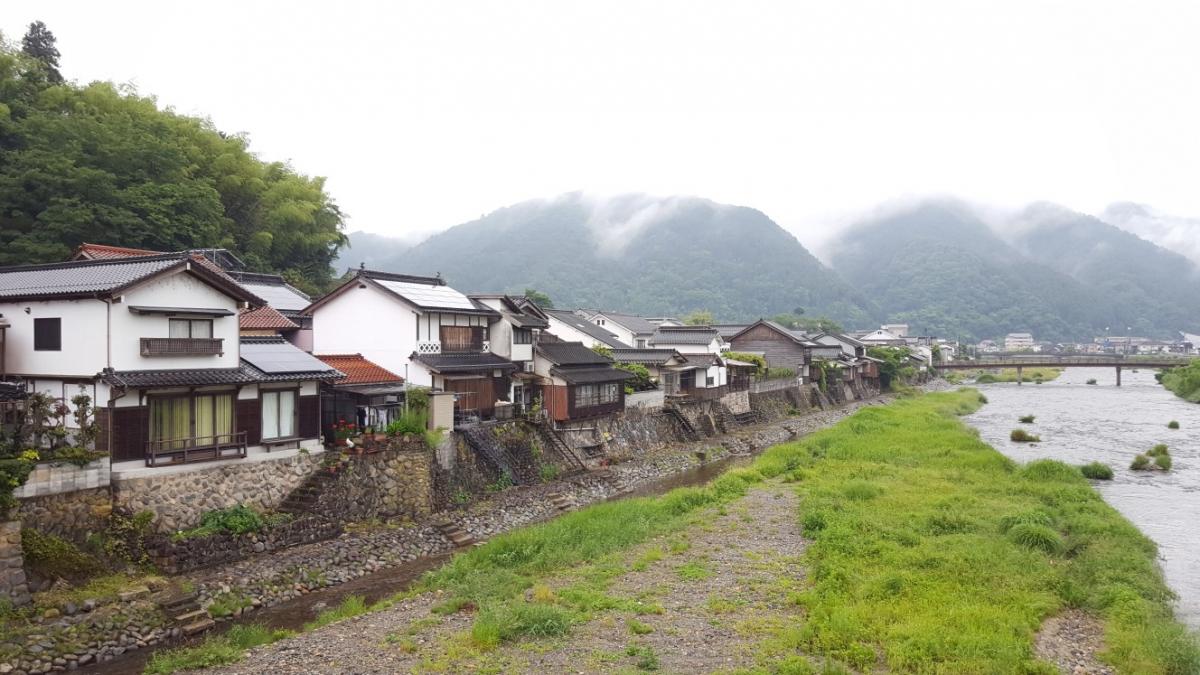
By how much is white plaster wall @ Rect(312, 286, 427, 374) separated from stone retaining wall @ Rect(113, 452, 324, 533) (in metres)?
6.75

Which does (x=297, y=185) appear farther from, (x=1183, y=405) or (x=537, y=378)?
(x=1183, y=405)

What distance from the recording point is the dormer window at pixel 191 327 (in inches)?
749

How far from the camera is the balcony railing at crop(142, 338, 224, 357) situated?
18.1 m

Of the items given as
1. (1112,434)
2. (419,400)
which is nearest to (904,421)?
(1112,434)

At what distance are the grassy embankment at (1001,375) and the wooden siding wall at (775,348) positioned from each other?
52906 millimetres

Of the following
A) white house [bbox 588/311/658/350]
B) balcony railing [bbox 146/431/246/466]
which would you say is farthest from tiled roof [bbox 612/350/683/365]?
balcony railing [bbox 146/431/246/466]

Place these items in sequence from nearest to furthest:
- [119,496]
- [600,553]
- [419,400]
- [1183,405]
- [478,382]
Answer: [119,496], [600,553], [419,400], [478,382], [1183,405]

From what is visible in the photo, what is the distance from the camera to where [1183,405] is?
6662 centimetres

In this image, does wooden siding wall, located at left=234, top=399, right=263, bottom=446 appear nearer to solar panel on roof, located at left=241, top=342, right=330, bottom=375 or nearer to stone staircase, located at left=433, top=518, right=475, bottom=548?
solar panel on roof, located at left=241, top=342, right=330, bottom=375

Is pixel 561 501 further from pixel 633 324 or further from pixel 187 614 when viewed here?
pixel 633 324

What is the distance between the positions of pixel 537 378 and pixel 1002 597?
2166 centimetres

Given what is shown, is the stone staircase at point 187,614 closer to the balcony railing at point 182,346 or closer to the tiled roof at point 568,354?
the balcony railing at point 182,346

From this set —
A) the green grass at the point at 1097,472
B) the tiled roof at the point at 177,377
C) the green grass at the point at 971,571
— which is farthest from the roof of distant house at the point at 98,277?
the green grass at the point at 1097,472

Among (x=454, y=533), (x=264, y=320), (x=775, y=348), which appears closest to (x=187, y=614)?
(x=454, y=533)
